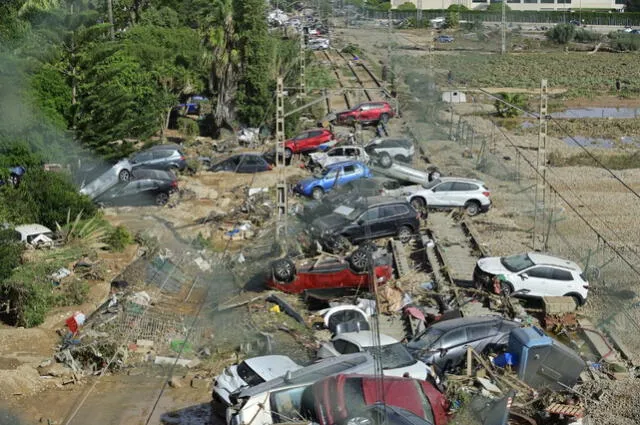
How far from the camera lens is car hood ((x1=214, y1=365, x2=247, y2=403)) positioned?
→ 14.2 metres

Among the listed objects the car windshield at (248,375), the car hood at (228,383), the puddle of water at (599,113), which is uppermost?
the car windshield at (248,375)

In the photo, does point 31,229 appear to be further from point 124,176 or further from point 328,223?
point 124,176

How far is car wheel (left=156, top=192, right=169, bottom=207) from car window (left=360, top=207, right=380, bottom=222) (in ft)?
23.5

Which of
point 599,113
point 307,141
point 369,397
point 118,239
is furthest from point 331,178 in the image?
point 599,113

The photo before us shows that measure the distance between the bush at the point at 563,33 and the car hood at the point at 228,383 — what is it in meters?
83.7

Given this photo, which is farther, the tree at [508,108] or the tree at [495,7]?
the tree at [495,7]

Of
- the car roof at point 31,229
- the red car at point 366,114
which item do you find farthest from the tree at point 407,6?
the car roof at point 31,229

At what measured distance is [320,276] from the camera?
70.6 feet

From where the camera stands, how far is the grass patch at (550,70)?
222ft

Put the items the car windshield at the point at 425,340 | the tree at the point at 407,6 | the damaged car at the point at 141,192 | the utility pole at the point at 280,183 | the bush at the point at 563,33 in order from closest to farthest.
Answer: the car windshield at the point at 425,340 < the utility pole at the point at 280,183 < the damaged car at the point at 141,192 < the bush at the point at 563,33 < the tree at the point at 407,6

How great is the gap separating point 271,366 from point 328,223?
1034 centimetres

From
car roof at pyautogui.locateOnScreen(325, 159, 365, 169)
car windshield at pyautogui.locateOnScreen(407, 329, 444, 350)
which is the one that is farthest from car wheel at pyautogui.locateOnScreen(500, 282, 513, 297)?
car roof at pyautogui.locateOnScreen(325, 159, 365, 169)

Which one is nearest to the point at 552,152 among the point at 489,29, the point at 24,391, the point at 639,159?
the point at 639,159

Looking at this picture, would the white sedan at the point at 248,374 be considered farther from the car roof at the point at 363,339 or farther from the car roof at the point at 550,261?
the car roof at the point at 550,261
